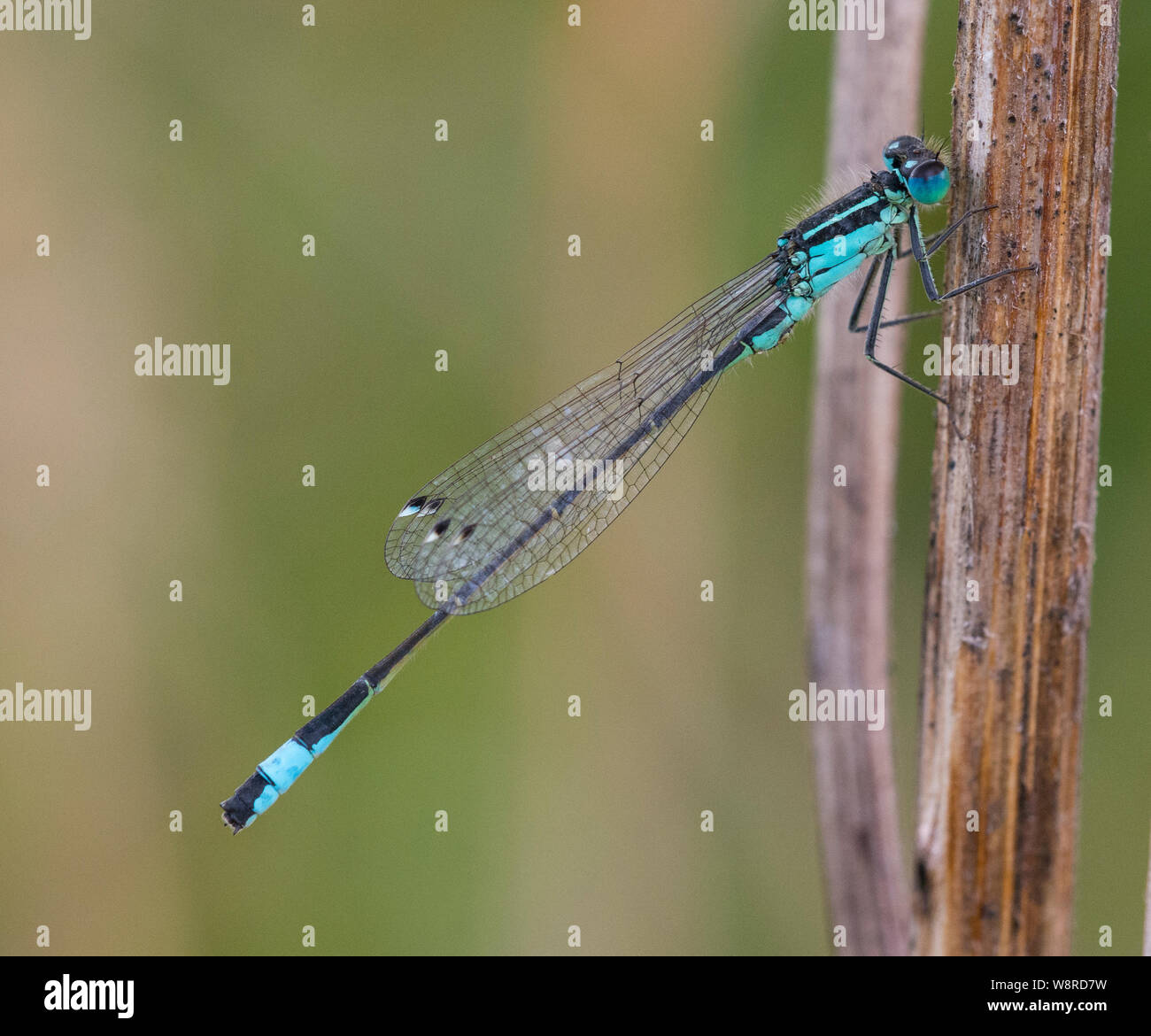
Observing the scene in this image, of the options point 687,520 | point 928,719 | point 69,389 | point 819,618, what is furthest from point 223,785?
point 928,719

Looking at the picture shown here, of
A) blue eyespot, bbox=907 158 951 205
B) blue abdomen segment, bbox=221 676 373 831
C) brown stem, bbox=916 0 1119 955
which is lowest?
blue abdomen segment, bbox=221 676 373 831

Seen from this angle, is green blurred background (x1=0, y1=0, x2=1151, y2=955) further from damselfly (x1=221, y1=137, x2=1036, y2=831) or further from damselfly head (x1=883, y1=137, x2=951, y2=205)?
damselfly head (x1=883, y1=137, x2=951, y2=205)

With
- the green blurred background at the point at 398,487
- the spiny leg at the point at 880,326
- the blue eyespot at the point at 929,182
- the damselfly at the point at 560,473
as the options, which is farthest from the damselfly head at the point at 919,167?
the green blurred background at the point at 398,487

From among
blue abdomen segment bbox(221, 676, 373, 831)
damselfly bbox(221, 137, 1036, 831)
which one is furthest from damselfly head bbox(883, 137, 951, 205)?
blue abdomen segment bbox(221, 676, 373, 831)

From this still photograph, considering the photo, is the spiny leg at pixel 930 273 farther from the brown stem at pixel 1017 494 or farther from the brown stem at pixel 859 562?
the brown stem at pixel 859 562

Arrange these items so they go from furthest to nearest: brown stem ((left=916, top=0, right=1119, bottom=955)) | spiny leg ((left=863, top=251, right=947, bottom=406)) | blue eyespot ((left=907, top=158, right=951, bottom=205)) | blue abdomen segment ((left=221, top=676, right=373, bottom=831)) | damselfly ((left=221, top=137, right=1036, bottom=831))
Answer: damselfly ((left=221, top=137, right=1036, bottom=831)), blue abdomen segment ((left=221, top=676, right=373, bottom=831)), spiny leg ((left=863, top=251, right=947, bottom=406)), blue eyespot ((left=907, top=158, right=951, bottom=205)), brown stem ((left=916, top=0, right=1119, bottom=955))

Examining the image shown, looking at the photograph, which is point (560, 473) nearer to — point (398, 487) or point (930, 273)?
point (398, 487)

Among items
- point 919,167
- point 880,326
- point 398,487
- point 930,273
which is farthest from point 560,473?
point 919,167
